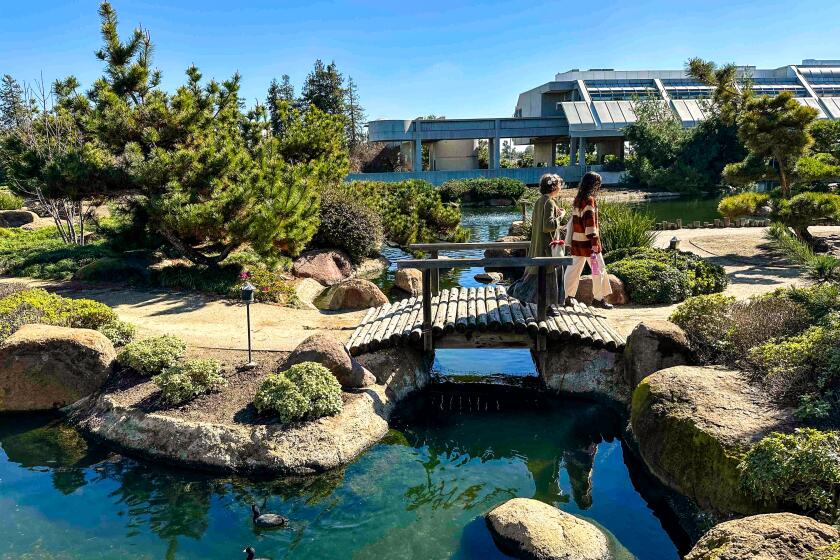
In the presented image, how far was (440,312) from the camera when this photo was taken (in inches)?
384

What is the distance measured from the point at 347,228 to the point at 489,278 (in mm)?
4608

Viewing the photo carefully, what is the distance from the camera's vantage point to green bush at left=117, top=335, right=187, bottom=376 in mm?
8648

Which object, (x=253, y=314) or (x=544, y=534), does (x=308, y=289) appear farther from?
(x=544, y=534)

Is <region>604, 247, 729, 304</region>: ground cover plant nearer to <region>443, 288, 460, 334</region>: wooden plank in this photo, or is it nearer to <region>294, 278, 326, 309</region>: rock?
<region>443, 288, 460, 334</region>: wooden plank

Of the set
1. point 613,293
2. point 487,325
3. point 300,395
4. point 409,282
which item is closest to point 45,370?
point 300,395

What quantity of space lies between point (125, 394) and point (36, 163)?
367 inches

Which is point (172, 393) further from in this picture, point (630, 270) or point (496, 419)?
point (630, 270)

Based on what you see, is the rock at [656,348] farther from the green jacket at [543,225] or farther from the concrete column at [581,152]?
the concrete column at [581,152]

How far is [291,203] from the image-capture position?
15.2m

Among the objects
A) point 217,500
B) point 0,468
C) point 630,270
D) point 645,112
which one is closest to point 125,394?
point 0,468

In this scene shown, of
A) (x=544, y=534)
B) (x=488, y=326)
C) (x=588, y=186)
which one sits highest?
(x=588, y=186)

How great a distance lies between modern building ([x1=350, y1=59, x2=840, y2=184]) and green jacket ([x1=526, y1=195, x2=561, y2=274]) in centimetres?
3823

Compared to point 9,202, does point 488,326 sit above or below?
below

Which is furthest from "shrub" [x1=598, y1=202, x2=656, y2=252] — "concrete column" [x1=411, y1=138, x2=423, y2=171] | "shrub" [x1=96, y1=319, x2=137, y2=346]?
"concrete column" [x1=411, y1=138, x2=423, y2=171]
